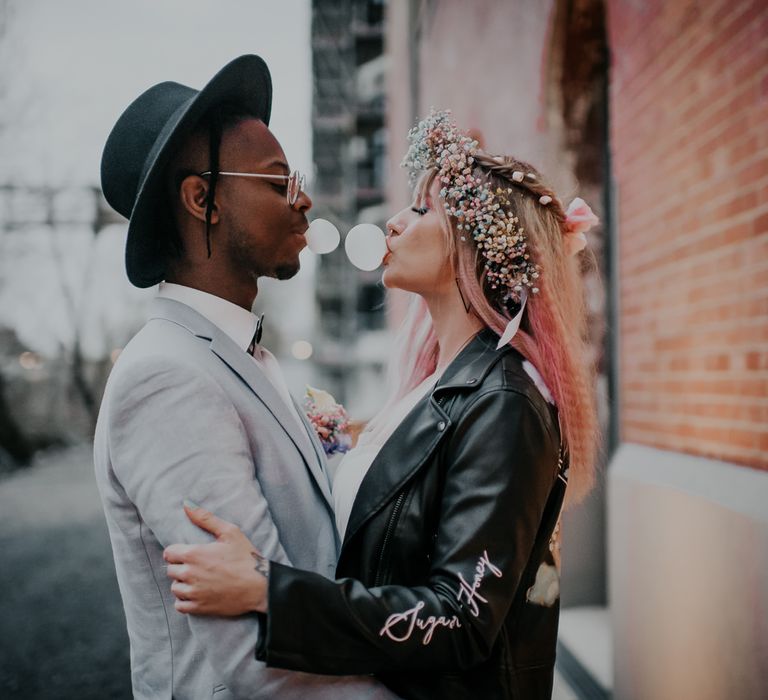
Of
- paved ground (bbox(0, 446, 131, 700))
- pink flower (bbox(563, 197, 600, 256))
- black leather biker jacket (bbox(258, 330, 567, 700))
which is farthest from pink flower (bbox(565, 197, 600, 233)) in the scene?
paved ground (bbox(0, 446, 131, 700))

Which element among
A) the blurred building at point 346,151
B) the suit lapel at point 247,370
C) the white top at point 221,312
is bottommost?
the suit lapel at point 247,370

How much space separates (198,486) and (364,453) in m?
0.72

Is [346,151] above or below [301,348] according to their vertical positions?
above

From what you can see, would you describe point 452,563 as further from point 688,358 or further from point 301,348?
point 301,348

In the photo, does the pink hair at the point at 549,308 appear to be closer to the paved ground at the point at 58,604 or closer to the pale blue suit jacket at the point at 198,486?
the pale blue suit jacket at the point at 198,486

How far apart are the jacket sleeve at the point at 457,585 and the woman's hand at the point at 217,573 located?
0.04 m

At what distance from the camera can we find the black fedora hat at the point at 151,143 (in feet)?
5.80

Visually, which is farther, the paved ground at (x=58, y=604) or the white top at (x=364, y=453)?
the paved ground at (x=58, y=604)

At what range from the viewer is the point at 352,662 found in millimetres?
1524

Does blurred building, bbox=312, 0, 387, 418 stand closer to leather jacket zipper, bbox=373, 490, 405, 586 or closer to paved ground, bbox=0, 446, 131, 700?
paved ground, bbox=0, 446, 131, 700

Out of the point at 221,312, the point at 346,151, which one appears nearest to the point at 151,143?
the point at 221,312

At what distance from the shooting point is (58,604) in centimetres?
626

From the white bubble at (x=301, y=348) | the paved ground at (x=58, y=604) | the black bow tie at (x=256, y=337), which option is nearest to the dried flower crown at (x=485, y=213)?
the black bow tie at (x=256, y=337)

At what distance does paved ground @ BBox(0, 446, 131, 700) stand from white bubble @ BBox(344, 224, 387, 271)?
3.62 meters
